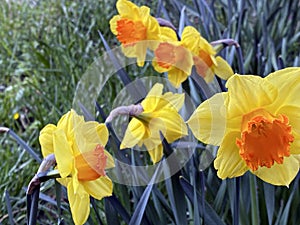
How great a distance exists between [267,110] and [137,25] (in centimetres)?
45

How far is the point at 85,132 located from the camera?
0.69m

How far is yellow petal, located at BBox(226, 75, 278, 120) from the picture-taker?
2.06 ft

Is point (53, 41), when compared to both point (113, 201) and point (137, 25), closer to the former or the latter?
point (137, 25)

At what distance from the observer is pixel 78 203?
2.21 ft

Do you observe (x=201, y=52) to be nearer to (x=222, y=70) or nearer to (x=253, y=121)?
(x=222, y=70)

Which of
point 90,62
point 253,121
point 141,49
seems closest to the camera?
point 253,121

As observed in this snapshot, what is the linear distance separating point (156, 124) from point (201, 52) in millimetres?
245

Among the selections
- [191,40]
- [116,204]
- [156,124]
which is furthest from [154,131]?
[191,40]

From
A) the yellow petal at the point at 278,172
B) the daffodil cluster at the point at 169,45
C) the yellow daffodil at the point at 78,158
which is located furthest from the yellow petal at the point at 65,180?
the daffodil cluster at the point at 169,45

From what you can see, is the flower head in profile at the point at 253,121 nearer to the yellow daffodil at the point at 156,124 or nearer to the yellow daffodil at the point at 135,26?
the yellow daffodil at the point at 156,124

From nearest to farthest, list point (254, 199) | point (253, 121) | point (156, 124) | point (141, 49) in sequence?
point (253, 121), point (156, 124), point (254, 199), point (141, 49)

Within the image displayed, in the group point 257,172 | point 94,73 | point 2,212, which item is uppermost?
point 257,172

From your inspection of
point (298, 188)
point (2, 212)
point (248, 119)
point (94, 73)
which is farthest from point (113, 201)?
point (94, 73)

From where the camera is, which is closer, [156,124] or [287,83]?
[287,83]
